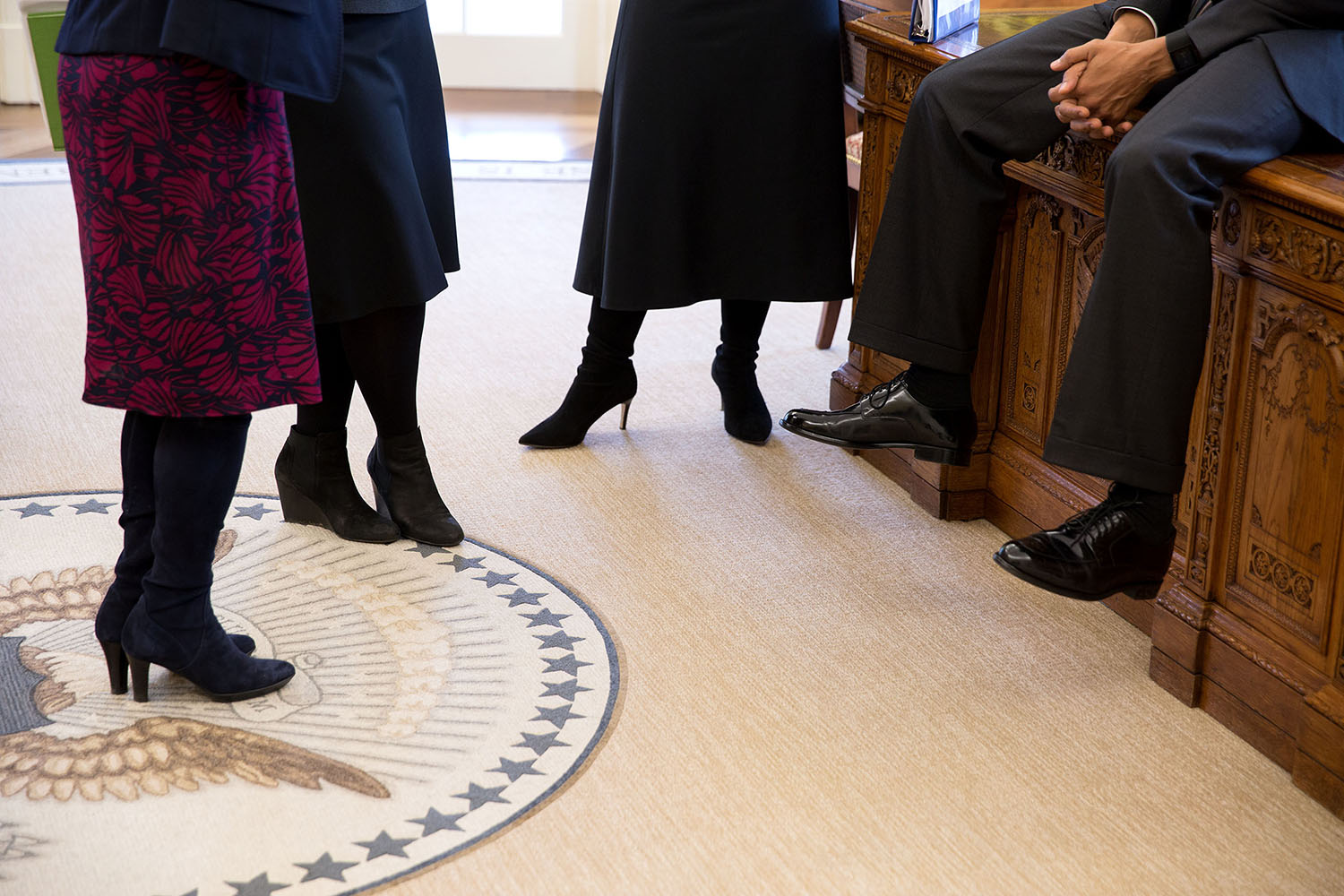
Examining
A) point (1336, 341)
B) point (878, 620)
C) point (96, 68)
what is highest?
point (96, 68)

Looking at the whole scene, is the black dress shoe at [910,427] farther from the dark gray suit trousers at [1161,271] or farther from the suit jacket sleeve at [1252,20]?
the suit jacket sleeve at [1252,20]

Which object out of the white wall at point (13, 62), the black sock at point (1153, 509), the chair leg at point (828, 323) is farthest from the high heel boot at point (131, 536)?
the white wall at point (13, 62)

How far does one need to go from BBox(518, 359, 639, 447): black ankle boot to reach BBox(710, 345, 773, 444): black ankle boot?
204 millimetres

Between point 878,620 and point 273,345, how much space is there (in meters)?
0.97

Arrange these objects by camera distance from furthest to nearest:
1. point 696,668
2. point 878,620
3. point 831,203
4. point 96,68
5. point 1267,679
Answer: point 831,203
point 878,620
point 696,668
point 1267,679
point 96,68

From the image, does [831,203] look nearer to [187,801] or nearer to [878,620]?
[878,620]

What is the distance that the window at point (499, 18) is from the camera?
600 cm

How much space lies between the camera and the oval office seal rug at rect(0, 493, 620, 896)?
1526mm

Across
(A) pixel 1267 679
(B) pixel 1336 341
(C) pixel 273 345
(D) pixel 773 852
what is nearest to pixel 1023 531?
(A) pixel 1267 679

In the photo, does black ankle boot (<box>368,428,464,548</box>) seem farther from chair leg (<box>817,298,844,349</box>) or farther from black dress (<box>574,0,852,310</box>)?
chair leg (<box>817,298,844,349</box>)

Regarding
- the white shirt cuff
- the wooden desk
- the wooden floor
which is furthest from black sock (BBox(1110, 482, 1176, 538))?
the wooden floor

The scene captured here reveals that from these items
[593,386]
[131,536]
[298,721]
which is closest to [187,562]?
[131,536]

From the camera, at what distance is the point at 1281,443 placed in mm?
1677

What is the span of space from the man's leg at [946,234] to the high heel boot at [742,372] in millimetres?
593
